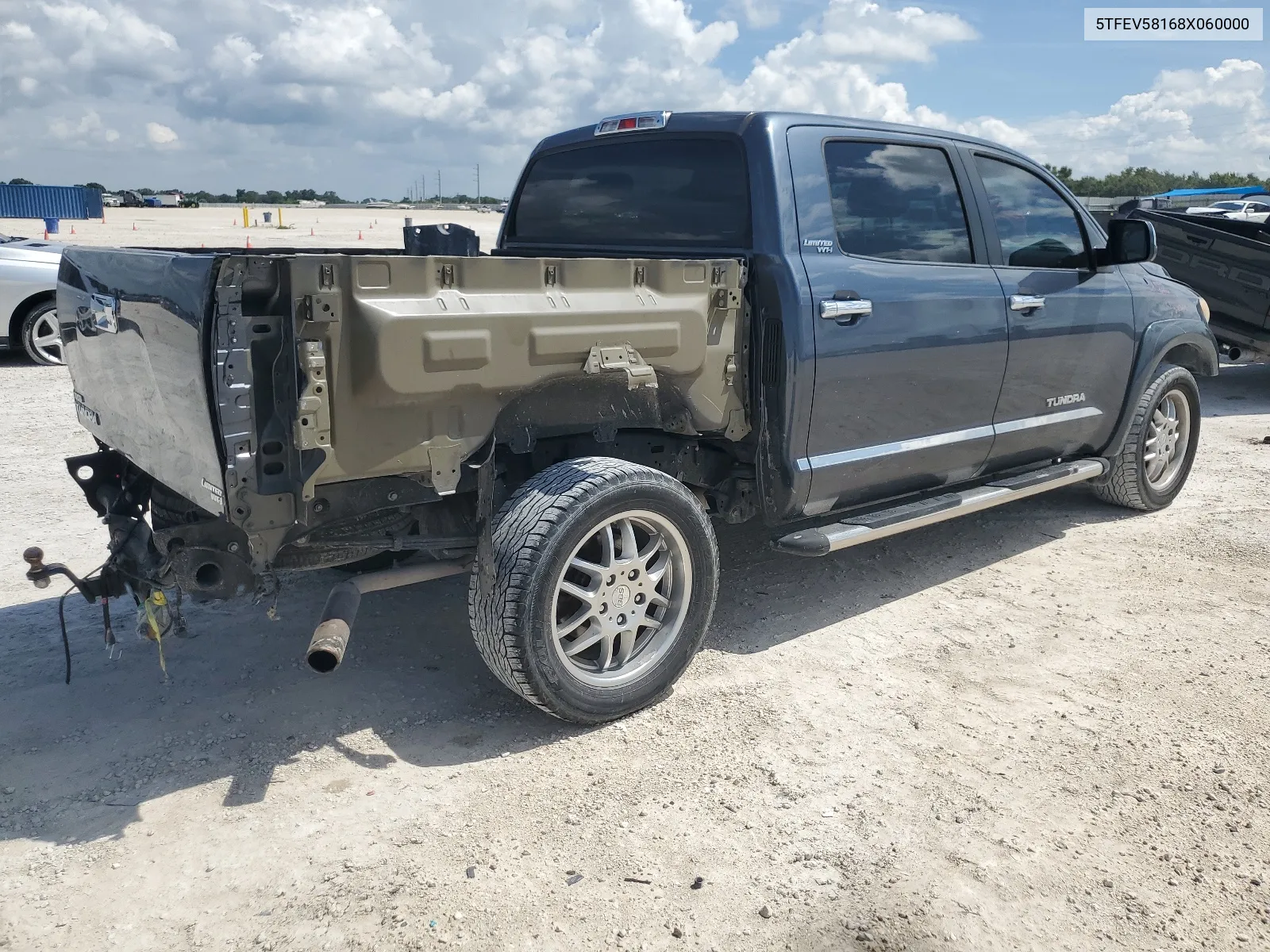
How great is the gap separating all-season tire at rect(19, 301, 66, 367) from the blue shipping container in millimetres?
45432

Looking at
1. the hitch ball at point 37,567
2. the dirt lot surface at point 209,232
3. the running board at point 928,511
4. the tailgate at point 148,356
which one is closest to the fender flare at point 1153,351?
the running board at point 928,511

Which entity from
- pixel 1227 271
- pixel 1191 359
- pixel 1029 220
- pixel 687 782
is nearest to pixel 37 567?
pixel 687 782

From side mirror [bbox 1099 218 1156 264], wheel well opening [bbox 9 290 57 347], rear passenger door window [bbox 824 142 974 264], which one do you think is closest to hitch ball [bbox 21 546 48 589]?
rear passenger door window [bbox 824 142 974 264]

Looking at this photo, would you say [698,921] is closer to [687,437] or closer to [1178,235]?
[687,437]

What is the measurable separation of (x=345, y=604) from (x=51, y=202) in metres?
56.0

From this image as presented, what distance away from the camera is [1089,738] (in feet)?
11.3

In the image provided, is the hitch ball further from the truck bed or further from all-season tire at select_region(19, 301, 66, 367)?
all-season tire at select_region(19, 301, 66, 367)

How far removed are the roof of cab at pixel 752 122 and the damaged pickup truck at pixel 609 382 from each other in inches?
0.8

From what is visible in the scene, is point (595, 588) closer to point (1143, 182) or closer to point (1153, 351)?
point (1153, 351)

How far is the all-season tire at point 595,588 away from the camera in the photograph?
3170 mm

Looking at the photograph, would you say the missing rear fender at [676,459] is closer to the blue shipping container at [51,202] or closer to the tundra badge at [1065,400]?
the tundra badge at [1065,400]

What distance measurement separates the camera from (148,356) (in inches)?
116

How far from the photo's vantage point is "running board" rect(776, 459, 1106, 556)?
156 inches

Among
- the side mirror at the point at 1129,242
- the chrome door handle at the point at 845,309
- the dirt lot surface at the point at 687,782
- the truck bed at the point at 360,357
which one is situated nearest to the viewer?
the dirt lot surface at the point at 687,782
